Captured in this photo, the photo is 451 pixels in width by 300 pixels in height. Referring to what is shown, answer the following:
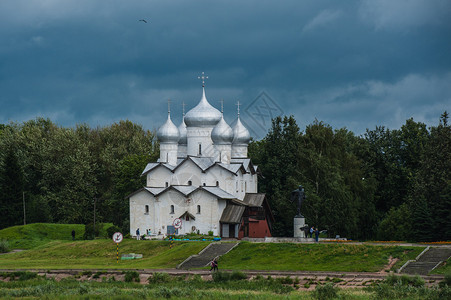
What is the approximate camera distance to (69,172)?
80.4 meters

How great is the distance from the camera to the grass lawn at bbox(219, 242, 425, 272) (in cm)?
3984

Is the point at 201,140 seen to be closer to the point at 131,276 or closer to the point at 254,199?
the point at 254,199

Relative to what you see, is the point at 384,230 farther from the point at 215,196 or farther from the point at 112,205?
the point at 112,205

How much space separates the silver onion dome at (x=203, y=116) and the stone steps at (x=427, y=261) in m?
30.0

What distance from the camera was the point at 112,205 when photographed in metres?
76.5

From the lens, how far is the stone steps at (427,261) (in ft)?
122

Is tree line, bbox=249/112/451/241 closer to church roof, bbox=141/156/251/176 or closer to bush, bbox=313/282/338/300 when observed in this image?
church roof, bbox=141/156/251/176

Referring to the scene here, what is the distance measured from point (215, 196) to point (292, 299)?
30.2 m

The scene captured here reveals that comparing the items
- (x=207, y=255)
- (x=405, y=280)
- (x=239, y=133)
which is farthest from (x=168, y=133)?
(x=405, y=280)

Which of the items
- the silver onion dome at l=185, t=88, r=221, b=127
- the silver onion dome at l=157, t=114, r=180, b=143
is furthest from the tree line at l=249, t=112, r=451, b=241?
the silver onion dome at l=157, t=114, r=180, b=143

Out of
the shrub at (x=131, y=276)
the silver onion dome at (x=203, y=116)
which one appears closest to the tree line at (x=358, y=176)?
the silver onion dome at (x=203, y=116)

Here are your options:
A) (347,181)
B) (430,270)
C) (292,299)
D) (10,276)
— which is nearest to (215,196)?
(347,181)

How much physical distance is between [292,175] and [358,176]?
6.43 metres

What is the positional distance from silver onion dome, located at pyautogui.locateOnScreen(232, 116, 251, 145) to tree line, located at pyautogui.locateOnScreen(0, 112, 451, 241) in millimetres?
3925
